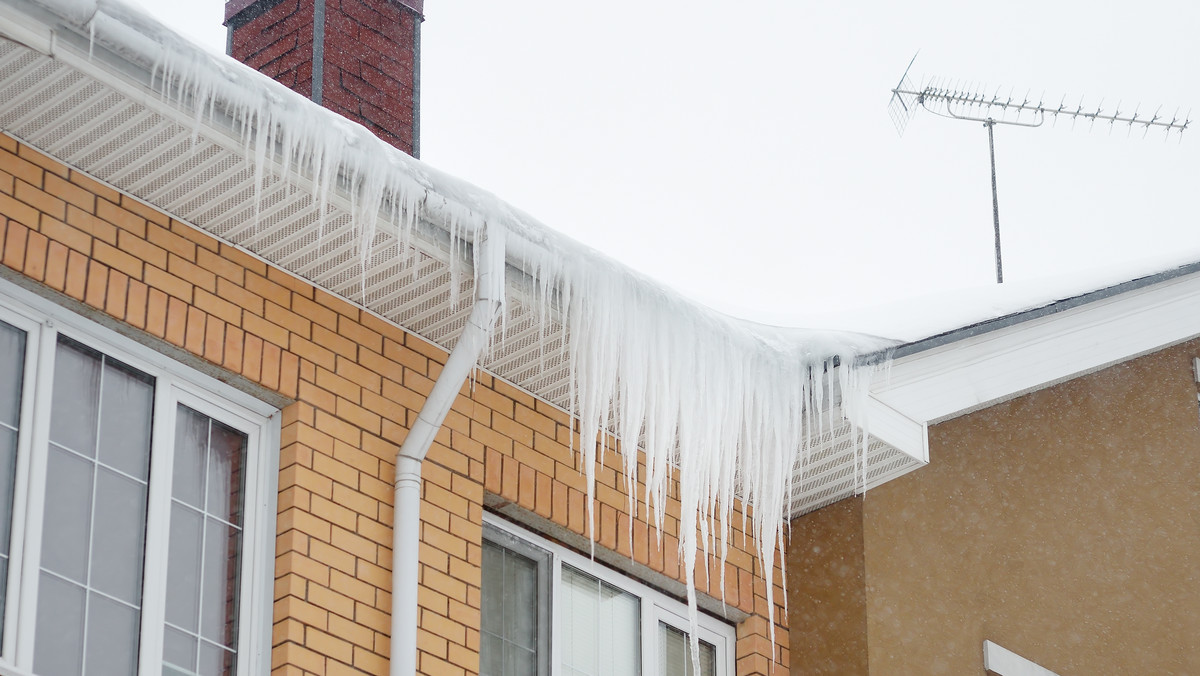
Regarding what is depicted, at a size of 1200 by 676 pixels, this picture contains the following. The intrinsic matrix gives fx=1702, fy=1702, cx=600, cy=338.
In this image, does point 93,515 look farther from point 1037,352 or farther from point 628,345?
point 1037,352

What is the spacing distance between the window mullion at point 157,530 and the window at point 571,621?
1.26m

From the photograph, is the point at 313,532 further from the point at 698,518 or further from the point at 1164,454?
the point at 1164,454

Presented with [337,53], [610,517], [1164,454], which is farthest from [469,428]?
[1164,454]

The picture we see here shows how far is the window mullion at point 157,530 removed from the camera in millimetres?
4520

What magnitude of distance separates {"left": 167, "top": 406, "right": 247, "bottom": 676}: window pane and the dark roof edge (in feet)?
7.75

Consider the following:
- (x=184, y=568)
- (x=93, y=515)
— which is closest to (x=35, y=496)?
(x=93, y=515)

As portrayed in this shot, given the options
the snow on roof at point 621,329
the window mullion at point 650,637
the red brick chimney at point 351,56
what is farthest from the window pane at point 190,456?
the red brick chimney at point 351,56

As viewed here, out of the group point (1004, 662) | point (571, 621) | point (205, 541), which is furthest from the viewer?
point (1004, 662)

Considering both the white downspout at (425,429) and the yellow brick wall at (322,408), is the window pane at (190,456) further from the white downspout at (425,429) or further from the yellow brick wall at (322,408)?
→ the white downspout at (425,429)

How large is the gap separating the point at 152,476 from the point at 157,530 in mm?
155

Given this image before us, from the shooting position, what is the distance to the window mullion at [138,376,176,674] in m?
4.52

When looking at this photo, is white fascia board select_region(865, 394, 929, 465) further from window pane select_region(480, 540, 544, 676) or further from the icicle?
window pane select_region(480, 540, 544, 676)

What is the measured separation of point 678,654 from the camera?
635 centimetres

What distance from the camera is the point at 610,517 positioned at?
20.0 ft
